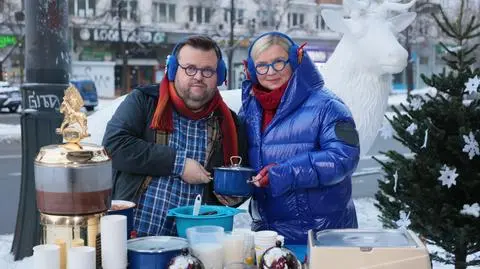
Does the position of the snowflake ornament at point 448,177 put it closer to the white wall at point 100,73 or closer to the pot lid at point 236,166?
the pot lid at point 236,166

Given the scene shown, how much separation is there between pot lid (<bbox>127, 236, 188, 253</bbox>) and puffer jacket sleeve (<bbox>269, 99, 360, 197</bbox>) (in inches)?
23.9

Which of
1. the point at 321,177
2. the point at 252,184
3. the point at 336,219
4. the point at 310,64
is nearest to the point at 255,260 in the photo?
the point at 252,184

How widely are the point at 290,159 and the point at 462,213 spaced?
2.11 m

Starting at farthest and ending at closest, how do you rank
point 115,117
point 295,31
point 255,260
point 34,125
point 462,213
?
1. point 295,31
2. point 34,125
3. point 462,213
4. point 115,117
5. point 255,260

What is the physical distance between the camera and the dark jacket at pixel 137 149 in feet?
7.95

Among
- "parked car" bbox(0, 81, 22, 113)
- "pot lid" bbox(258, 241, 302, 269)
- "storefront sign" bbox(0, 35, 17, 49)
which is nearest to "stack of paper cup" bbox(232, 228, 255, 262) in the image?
"pot lid" bbox(258, 241, 302, 269)

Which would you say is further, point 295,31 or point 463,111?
point 295,31

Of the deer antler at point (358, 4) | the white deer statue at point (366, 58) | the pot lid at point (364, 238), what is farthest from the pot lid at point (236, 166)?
the deer antler at point (358, 4)

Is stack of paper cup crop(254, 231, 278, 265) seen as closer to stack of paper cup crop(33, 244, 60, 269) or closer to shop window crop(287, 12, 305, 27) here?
stack of paper cup crop(33, 244, 60, 269)

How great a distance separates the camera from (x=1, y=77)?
109ft

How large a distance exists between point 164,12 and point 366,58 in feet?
103

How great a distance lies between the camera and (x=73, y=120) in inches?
77.4

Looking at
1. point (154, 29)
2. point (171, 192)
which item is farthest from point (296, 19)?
point (171, 192)

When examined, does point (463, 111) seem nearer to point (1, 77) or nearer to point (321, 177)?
point (321, 177)
